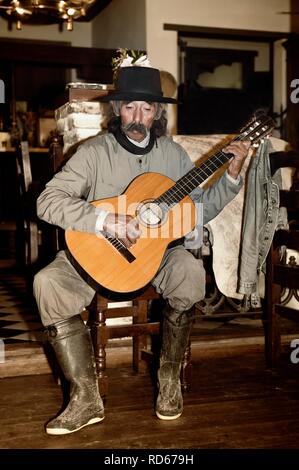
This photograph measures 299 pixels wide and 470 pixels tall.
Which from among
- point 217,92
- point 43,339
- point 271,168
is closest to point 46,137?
point 217,92

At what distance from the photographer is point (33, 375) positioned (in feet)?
9.17

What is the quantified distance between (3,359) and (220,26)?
16.8ft

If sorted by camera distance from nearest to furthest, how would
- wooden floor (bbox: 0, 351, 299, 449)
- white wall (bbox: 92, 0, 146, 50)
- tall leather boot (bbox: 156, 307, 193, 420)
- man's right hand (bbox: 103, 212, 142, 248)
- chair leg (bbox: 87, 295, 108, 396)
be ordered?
wooden floor (bbox: 0, 351, 299, 449)
man's right hand (bbox: 103, 212, 142, 248)
tall leather boot (bbox: 156, 307, 193, 420)
chair leg (bbox: 87, 295, 108, 396)
white wall (bbox: 92, 0, 146, 50)

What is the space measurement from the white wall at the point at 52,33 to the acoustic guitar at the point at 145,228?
21.1ft

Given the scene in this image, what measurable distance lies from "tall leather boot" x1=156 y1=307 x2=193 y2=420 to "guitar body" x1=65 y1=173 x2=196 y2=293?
23cm

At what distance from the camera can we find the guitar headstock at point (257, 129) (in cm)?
231

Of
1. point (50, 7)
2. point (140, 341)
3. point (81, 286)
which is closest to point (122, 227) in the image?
point (81, 286)

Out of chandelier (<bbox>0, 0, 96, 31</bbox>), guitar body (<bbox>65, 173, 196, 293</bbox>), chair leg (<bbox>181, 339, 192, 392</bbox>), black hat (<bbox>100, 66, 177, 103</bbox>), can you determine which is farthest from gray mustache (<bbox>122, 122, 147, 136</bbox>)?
chandelier (<bbox>0, 0, 96, 31</bbox>)

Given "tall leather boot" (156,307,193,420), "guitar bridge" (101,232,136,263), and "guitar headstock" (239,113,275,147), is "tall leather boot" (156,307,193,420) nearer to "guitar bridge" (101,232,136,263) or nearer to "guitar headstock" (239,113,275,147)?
"guitar bridge" (101,232,136,263)

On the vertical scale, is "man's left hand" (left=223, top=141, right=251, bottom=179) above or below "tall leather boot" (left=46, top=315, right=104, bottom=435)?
above

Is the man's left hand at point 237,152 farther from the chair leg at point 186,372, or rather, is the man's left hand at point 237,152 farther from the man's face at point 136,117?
the chair leg at point 186,372

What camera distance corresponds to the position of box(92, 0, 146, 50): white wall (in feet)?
21.5

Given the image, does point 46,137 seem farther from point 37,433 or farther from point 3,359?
point 37,433

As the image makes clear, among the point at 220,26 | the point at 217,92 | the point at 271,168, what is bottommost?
the point at 271,168
